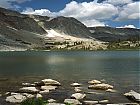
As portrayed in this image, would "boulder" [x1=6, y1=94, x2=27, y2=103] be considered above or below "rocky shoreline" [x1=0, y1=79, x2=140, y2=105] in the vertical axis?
above

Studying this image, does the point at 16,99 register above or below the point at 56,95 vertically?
above

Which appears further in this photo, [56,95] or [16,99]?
[56,95]

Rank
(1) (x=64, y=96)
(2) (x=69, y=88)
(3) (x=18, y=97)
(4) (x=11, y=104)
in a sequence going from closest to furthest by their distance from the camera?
(4) (x=11, y=104) → (3) (x=18, y=97) → (1) (x=64, y=96) → (2) (x=69, y=88)

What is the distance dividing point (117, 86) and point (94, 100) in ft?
48.8

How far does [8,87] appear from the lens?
174 feet

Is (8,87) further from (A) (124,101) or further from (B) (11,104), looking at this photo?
(A) (124,101)

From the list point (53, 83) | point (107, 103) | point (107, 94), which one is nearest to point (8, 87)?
point (53, 83)

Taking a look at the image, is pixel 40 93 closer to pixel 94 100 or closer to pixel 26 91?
pixel 26 91

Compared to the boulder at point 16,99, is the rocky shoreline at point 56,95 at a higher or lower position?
lower

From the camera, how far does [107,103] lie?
128ft

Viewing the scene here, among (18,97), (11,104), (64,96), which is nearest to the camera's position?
(11,104)

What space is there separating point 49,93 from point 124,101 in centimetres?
1111

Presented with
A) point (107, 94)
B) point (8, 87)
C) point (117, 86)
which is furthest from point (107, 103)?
point (8, 87)

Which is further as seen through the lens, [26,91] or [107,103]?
[26,91]
